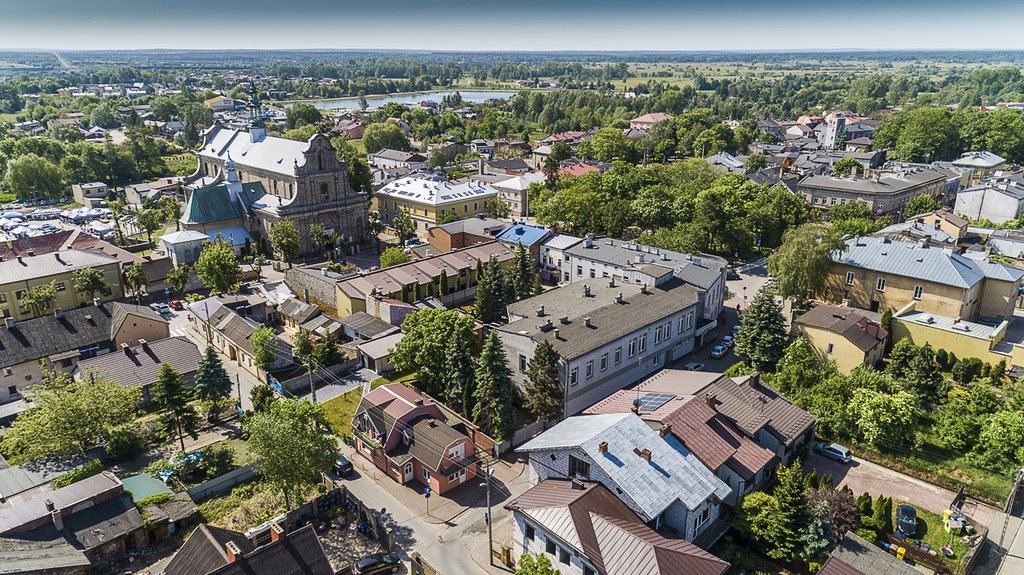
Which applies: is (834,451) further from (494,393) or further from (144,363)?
(144,363)

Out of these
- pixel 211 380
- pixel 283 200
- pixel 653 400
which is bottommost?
pixel 211 380

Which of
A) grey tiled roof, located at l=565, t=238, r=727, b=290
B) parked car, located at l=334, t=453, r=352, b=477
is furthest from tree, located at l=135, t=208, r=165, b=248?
parked car, located at l=334, t=453, r=352, b=477

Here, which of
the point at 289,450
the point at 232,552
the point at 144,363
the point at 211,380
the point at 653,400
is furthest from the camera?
the point at 144,363

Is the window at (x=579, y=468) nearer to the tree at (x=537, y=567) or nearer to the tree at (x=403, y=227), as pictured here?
the tree at (x=537, y=567)

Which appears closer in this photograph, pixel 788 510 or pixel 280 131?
pixel 788 510

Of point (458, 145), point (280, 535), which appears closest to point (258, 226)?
point (280, 535)

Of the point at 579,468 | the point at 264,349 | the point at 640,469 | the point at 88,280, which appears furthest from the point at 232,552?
the point at 88,280

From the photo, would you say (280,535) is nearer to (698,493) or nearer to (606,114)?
(698,493)
